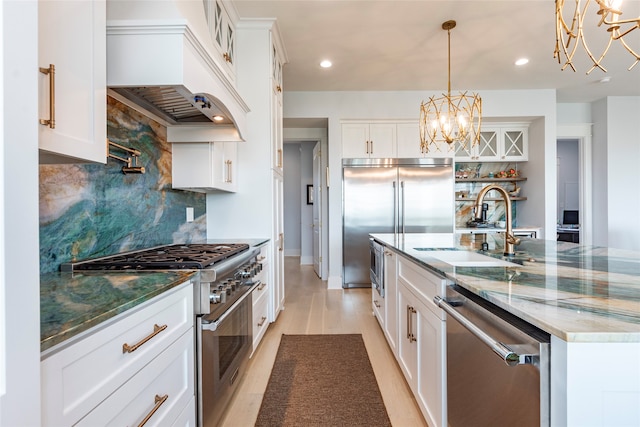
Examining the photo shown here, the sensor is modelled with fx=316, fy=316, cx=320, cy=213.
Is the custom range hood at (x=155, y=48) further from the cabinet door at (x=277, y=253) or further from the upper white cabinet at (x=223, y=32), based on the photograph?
the cabinet door at (x=277, y=253)

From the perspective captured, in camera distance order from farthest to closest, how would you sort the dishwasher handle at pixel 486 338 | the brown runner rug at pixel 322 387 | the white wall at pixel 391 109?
the white wall at pixel 391 109
the brown runner rug at pixel 322 387
the dishwasher handle at pixel 486 338

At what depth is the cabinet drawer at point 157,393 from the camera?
0.84 metres

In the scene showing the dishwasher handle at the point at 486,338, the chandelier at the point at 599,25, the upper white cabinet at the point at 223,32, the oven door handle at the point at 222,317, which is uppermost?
the upper white cabinet at the point at 223,32

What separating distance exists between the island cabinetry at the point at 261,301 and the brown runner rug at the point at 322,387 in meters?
0.22

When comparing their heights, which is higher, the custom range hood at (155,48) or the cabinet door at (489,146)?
the cabinet door at (489,146)

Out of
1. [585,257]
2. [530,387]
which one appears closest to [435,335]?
[530,387]

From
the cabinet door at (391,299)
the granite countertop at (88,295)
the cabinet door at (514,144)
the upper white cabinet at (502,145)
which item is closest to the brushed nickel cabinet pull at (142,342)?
the granite countertop at (88,295)

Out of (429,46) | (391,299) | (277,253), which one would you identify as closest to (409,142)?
(429,46)

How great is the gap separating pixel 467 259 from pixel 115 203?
6.12ft

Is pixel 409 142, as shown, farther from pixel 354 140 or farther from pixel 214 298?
pixel 214 298

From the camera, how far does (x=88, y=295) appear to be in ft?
3.16

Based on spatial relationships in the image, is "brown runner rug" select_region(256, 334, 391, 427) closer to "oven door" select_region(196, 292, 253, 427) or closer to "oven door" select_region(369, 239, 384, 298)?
"oven door" select_region(196, 292, 253, 427)

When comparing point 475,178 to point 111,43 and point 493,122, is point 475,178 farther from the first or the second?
point 111,43

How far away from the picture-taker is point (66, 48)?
96cm
